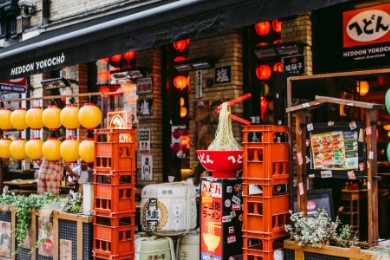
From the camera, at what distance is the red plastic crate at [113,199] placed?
6.68m

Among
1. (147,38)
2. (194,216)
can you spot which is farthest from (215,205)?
(147,38)

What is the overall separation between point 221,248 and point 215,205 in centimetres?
50

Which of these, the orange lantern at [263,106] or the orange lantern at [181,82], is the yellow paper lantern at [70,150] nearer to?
the orange lantern at [263,106]

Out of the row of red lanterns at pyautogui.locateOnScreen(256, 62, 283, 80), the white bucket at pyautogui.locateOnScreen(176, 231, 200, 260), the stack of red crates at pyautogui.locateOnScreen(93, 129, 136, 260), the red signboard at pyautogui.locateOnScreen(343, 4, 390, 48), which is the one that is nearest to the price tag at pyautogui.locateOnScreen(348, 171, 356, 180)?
the white bucket at pyautogui.locateOnScreen(176, 231, 200, 260)

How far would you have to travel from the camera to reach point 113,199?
668 centimetres

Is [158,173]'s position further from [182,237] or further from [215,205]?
[215,205]

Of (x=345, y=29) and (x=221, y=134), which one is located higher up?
(x=345, y=29)

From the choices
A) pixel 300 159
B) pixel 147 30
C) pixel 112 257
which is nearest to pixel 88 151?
pixel 112 257

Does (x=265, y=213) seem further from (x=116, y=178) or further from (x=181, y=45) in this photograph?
(x=181, y=45)

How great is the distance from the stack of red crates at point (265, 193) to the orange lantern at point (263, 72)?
4.13 metres

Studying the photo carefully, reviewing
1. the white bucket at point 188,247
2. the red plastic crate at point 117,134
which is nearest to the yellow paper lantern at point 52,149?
the red plastic crate at point 117,134

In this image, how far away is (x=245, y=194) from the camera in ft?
18.9

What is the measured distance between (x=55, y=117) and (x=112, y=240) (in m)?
2.25

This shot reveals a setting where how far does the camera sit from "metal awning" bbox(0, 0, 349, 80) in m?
5.97
